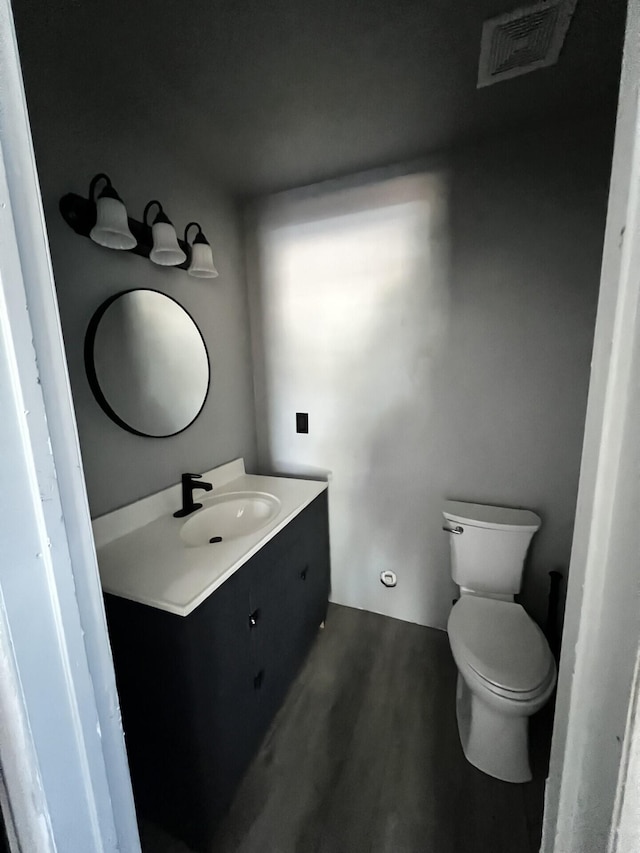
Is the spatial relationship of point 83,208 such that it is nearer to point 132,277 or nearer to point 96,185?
point 96,185

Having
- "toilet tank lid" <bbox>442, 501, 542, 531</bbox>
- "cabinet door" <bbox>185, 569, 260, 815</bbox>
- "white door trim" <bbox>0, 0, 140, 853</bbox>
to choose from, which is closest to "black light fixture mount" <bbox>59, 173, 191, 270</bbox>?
"white door trim" <bbox>0, 0, 140, 853</bbox>

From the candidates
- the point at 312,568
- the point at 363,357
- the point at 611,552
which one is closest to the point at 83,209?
the point at 363,357

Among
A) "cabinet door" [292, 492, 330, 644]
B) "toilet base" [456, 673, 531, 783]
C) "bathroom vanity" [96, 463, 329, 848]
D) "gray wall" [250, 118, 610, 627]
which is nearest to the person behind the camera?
"bathroom vanity" [96, 463, 329, 848]

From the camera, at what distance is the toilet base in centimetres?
116

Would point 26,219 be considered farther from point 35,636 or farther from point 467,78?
point 467,78

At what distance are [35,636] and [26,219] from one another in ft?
1.78

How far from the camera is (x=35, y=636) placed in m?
0.45

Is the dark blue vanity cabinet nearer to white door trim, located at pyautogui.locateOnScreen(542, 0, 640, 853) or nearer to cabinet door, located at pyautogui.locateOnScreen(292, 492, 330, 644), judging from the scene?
cabinet door, located at pyautogui.locateOnScreen(292, 492, 330, 644)

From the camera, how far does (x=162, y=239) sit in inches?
49.2

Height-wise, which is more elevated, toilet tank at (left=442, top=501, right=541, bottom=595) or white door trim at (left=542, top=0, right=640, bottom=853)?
white door trim at (left=542, top=0, right=640, bottom=853)

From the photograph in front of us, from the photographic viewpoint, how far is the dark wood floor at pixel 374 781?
1023 mm

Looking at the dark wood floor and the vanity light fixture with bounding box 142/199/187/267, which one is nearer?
the dark wood floor

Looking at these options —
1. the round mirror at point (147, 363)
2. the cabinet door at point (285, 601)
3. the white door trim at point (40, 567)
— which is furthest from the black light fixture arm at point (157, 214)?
the cabinet door at point (285, 601)

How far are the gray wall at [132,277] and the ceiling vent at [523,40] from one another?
1169 mm
